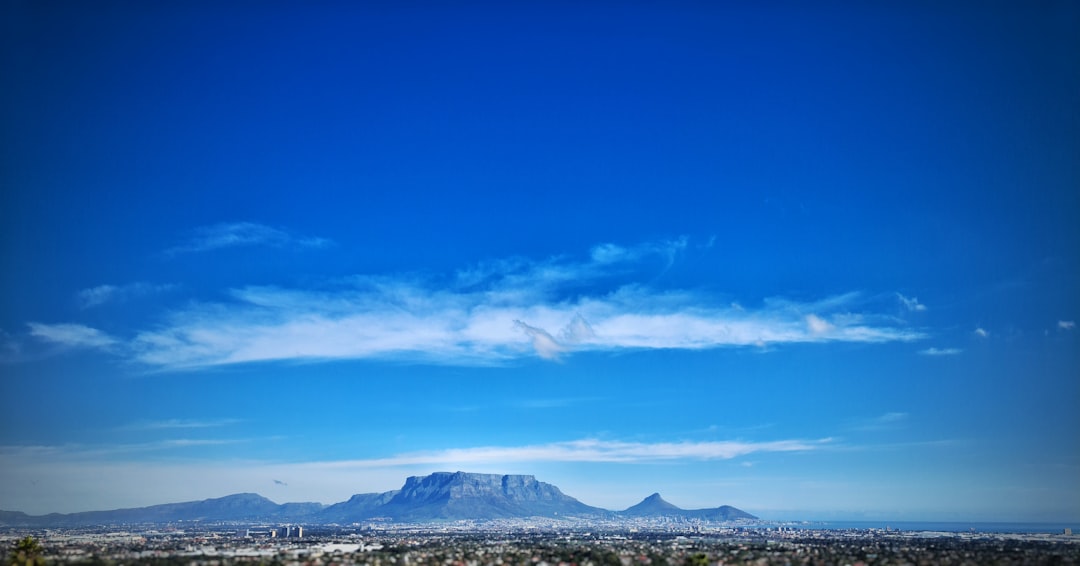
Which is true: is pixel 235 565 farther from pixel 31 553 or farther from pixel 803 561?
pixel 803 561

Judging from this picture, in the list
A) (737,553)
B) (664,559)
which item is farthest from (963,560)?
(664,559)

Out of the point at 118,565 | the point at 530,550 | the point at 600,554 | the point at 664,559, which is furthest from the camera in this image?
the point at 530,550

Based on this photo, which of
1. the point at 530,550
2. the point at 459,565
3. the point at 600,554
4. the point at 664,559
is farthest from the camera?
the point at 530,550

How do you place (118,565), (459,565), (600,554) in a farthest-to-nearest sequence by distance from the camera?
(600,554)
(459,565)
(118,565)

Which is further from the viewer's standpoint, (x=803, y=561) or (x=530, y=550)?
(x=530, y=550)

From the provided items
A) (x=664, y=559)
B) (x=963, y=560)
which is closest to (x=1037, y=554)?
(x=963, y=560)

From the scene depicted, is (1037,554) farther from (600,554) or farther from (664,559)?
(600,554)

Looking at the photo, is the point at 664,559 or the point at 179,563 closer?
the point at 179,563

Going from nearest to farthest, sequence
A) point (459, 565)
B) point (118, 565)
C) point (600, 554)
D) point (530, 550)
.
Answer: point (118, 565)
point (459, 565)
point (600, 554)
point (530, 550)

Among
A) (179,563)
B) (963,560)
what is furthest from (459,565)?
(963,560)
